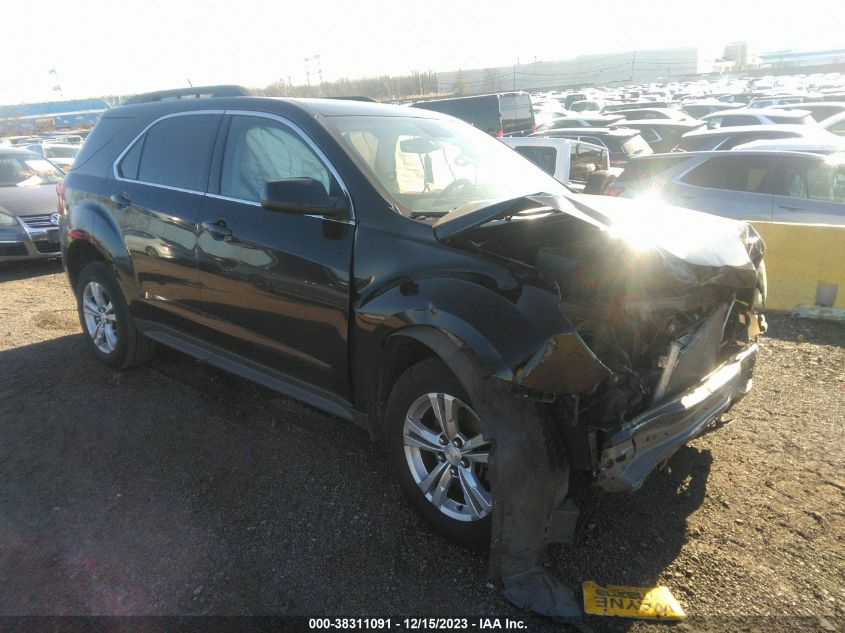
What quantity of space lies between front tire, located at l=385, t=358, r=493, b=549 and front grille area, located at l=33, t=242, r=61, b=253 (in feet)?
24.8

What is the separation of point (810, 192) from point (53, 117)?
61240 millimetres

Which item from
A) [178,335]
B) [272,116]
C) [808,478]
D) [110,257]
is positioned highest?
[272,116]

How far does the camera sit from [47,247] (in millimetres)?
8445

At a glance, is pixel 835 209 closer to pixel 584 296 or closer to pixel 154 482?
pixel 584 296

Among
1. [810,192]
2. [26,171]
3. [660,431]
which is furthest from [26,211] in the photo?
[810,192]

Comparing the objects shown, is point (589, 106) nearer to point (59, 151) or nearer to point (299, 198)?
point (59, 151)

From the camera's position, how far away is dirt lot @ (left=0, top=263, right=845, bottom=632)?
2496mm

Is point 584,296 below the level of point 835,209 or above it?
above

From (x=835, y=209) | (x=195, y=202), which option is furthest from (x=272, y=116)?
(x=835, y=209)

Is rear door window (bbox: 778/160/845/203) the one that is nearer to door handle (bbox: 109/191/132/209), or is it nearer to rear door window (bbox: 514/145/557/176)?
rear door window (bbox: 514/145/557/176)

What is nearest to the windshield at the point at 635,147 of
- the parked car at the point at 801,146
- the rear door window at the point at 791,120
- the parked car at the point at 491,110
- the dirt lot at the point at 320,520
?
the rear door window at the point at 791,120

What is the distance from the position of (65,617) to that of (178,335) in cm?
205

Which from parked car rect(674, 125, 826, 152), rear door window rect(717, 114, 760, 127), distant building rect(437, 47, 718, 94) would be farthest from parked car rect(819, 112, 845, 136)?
distant building rect(437, 47, 718, 94)

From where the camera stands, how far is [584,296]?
8.09ft
